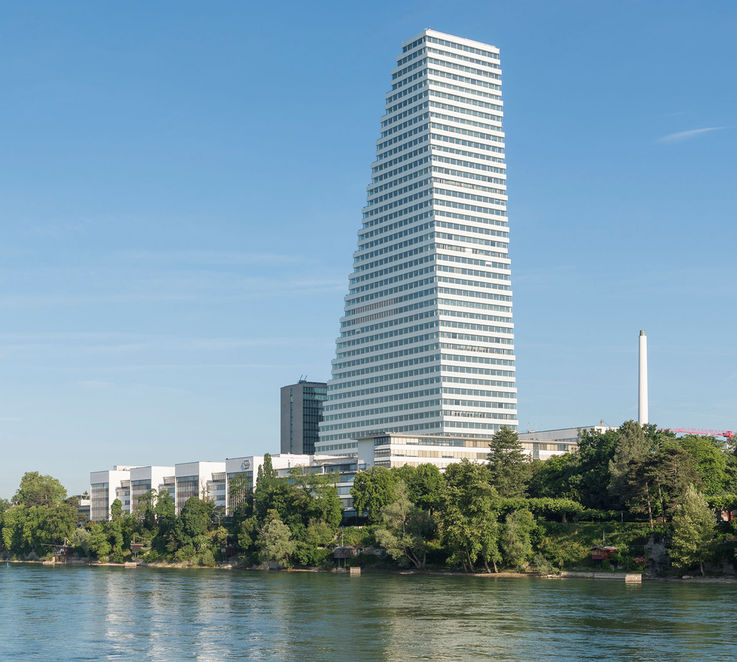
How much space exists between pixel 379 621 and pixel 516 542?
70209 mm

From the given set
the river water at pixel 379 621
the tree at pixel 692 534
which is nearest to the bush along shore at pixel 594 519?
the tree at pixel 692 534

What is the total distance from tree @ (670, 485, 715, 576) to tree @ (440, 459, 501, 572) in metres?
30.9

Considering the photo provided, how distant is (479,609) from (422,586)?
119ft

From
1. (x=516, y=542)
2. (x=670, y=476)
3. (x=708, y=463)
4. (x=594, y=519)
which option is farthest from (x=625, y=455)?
(x=516, y=542)

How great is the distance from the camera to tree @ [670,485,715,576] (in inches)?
5733

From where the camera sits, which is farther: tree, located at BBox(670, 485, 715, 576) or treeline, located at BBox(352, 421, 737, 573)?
treeline, located at BBox(352, 421, 737, 573)

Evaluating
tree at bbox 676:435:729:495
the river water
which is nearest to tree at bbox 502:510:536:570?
the river water

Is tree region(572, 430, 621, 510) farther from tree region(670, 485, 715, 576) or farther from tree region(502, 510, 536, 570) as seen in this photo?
tree region(670, 485, 715, 576)

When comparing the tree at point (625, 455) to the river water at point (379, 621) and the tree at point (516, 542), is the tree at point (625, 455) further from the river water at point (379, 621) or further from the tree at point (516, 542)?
the river water at point (379, 621)

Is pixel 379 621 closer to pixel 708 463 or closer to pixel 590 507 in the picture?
pixel 590 507

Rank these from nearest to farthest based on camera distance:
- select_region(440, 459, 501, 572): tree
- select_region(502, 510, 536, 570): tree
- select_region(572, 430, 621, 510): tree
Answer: select_region(440, 459, 501, 572): tree → select_region(502, 510, 536, 570): tree → select_region(572, 430, 621, 510): tree

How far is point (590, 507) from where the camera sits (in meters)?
189

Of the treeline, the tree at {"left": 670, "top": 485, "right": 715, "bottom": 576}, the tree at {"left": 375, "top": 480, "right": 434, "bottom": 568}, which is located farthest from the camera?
the tree at {"left": 375, "top": 480, "right": 434, "bottom": 568}

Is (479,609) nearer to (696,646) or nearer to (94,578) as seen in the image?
(696,646)
